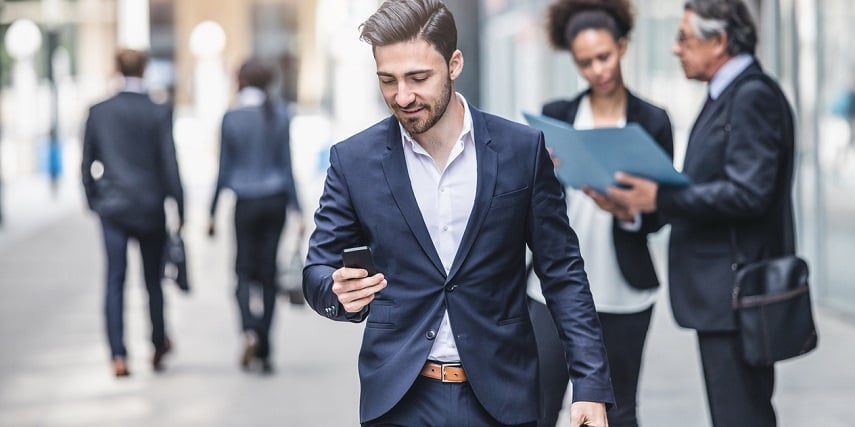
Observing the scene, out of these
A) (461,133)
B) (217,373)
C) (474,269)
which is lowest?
(217,373)

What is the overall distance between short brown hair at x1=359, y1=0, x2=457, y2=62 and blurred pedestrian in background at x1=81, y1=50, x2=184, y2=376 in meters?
5.47

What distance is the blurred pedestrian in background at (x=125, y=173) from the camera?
28.5ft

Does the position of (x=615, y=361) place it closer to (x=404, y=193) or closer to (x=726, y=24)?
(x=726, y=24)

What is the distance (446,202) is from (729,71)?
1.57m

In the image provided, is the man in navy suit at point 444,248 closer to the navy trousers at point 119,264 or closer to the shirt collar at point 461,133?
the shirt collar at point 461,133

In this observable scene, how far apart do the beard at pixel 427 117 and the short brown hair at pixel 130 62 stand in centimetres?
563

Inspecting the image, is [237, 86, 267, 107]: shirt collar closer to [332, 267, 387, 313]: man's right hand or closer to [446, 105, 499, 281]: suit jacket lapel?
[446, 105, 499, 281]: suit jacket lapel

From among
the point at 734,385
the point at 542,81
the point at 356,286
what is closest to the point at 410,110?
the point at 356,286

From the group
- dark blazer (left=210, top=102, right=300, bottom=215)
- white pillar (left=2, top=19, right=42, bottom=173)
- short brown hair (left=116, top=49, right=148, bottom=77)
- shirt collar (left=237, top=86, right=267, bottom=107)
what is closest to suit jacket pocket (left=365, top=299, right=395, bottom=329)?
dark blazer (left=210, top=102, right=300, bottom=215)

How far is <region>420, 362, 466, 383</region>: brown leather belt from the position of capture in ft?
11.4

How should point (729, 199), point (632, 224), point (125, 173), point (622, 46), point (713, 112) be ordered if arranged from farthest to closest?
1. point (125, 173)
2. point (622, 46)
3. point (632, 224)
4. point (713, 112)
5. point (729, 199)

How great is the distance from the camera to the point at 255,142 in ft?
29.4

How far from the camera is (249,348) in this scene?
29.7 ft

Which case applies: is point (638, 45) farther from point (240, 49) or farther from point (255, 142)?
point (240, 49)
